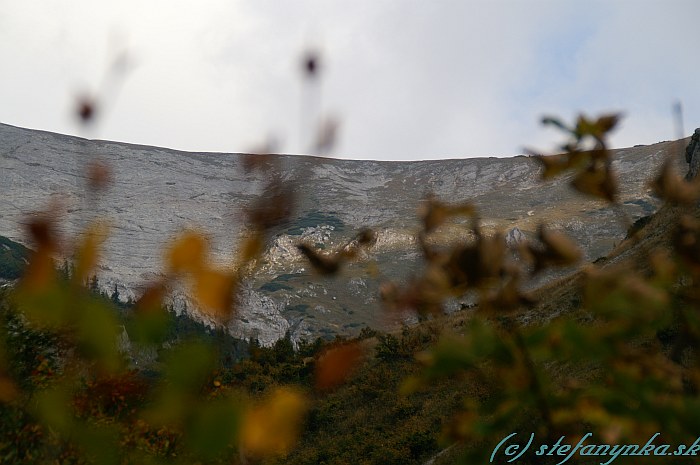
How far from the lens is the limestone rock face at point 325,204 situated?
126ft

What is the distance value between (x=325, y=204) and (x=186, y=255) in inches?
2149

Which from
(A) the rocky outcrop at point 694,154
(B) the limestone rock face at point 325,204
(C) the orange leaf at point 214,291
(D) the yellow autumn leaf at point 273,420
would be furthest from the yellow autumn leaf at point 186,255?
(B) the limestone rock face at point 325,204

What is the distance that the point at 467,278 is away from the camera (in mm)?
554

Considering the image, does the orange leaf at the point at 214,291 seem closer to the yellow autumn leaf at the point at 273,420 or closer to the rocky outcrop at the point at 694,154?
the yellow autumn leaf at the point at 273,420

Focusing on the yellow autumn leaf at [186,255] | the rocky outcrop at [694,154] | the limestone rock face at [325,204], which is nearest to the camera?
the yellow autumn leaf at [186,255]

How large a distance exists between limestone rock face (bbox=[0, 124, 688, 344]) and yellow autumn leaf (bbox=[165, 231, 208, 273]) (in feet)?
103

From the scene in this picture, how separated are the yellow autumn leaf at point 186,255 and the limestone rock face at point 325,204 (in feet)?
103

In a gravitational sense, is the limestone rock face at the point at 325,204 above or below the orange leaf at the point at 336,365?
above

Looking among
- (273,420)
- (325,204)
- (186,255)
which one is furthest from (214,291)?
(325,204)

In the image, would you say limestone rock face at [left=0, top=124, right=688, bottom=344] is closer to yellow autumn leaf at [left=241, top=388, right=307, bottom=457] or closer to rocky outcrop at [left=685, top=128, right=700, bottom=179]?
rocky outcrop at [left=685, top=128, right=700, bottom=179]

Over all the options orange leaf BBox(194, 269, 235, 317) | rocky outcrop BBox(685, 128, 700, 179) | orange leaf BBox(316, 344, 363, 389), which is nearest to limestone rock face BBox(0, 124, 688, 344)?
rocky outcrop BBox(685, 128, 700, 179)

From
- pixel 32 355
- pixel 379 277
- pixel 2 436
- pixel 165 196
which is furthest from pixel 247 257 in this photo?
pixel 165 196

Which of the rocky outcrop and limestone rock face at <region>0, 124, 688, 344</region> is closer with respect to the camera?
the rocky outcrop

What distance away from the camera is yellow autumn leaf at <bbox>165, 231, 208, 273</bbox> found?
565 mm
